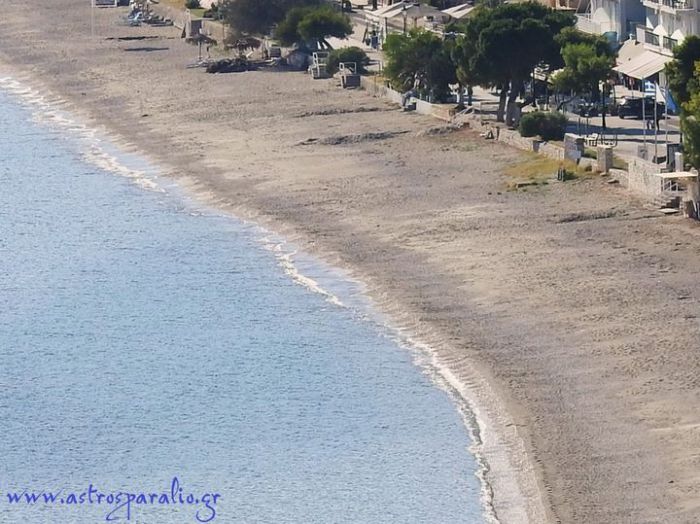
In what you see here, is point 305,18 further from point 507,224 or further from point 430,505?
point 430,505

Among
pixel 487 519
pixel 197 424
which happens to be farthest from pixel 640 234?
pixel 487 519

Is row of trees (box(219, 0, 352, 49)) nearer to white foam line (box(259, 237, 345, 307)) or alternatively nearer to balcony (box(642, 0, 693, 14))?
balcony (box(642, 0, 693, 14))

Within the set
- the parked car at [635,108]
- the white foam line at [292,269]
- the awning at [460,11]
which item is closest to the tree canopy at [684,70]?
the parked car at [635,108]

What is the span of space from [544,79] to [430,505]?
37758 mm

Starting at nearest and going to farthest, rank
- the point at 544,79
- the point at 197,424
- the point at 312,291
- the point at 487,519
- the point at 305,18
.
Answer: the point at 487,519 → the point at 197,424 → the point at 312,291 → the point at 544,79 → the point at 305,18

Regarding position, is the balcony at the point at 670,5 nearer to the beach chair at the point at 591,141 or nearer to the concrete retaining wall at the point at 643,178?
the beach chair at the point at 591,141

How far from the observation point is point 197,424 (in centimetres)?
3747

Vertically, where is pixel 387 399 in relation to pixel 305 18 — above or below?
below

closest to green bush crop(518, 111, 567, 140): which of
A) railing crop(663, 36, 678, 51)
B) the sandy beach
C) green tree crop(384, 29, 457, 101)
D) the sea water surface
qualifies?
the sandy beach

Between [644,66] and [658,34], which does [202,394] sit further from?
[658,34]

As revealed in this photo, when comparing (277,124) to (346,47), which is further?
(346,47)

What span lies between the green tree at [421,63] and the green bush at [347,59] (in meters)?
9.46

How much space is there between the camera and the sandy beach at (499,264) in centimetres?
3306

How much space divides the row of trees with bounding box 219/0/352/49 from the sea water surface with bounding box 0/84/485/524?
30427 mm
